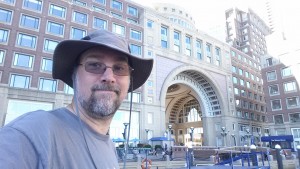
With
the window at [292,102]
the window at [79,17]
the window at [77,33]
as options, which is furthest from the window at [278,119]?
the window at [79,17]

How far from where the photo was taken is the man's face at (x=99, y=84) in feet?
5.34

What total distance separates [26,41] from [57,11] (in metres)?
6.90

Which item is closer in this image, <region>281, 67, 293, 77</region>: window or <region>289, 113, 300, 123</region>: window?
<region>289, 113, 300, 123</region>: window

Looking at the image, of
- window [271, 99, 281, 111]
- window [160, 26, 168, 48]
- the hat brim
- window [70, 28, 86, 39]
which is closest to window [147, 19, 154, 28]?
window [160, 26, 168, 48]

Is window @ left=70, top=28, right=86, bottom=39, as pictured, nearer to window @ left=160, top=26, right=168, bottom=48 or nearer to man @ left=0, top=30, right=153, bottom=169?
window @ left=160, top=26, right=168, bottom=48

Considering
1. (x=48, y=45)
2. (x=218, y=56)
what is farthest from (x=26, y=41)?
(x=218, y=56)

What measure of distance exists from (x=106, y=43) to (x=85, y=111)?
1.73 feet

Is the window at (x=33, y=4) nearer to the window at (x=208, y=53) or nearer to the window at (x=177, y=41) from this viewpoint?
the window at (x=177, y=41)

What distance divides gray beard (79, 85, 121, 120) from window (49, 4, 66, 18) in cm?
3545

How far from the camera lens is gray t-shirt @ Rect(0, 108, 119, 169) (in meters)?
0.98

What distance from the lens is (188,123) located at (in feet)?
213

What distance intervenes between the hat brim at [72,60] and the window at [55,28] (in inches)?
1321

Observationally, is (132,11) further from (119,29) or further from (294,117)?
(294,117)

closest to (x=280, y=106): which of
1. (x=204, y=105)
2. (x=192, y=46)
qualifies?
(x=204, y=105)
